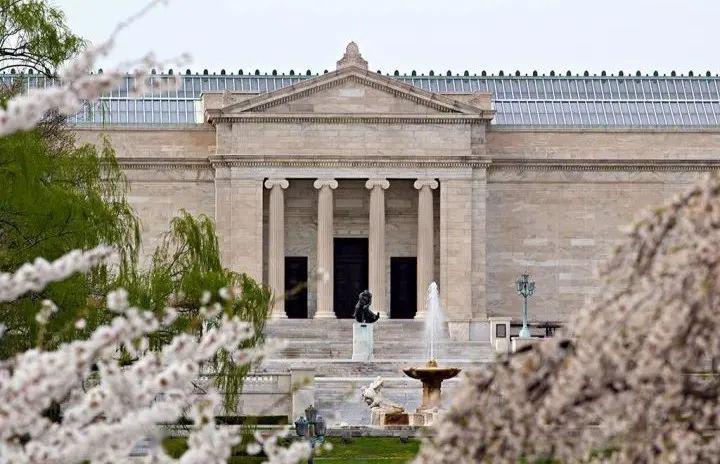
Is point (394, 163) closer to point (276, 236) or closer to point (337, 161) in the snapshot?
point (337, 161)

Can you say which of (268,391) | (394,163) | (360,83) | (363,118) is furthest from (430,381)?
(360,83)

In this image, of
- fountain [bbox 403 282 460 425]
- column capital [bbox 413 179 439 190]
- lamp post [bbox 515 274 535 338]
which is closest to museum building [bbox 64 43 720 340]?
column capital [bbox 413 179 439 190]

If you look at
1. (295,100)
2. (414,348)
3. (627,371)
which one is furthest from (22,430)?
(295,100)

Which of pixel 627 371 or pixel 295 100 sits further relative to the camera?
pixel 295 100

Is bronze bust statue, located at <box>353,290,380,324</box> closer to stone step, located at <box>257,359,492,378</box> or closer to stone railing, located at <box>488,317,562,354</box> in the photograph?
stone step, located at <box>257,359,492,378</box>

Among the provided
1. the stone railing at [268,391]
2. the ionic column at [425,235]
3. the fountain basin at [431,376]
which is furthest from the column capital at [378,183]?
the fountain basin at [431,376]

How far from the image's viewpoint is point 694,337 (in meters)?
12.8

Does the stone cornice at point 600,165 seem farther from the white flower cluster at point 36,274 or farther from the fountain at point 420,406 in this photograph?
the white flower cluster at point 36,274

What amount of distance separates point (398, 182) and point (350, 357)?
11.4m

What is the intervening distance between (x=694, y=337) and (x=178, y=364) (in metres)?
3.59

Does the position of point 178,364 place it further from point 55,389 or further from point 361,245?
point 361,245

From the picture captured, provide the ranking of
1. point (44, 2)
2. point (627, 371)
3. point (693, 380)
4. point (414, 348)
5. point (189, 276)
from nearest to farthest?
point (627, 371)
point (693, 380)
point (44, 2)
point (189, 276)
point (414, 348)

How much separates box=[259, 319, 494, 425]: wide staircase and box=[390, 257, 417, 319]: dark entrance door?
3460 millimetres

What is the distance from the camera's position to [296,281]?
8362 cm
